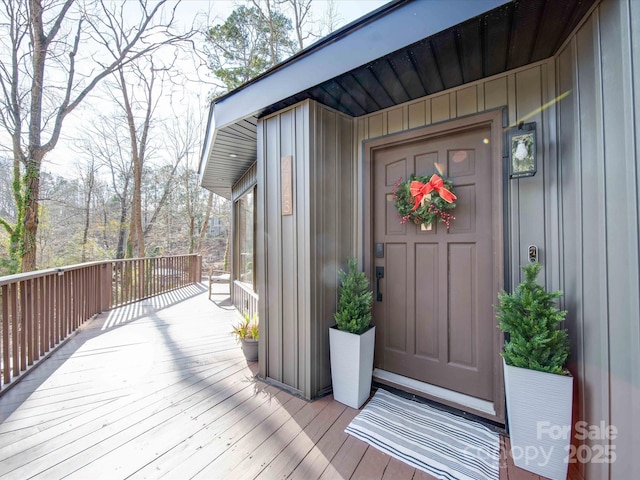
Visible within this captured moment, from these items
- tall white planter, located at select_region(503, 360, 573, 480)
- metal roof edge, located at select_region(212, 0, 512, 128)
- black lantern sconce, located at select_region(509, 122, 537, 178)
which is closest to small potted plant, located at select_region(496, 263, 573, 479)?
tall white planter, located at select_region(503, 360, 573, 480)

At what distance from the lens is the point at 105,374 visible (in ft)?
8.77

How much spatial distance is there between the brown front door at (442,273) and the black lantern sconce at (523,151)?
0.55 feet

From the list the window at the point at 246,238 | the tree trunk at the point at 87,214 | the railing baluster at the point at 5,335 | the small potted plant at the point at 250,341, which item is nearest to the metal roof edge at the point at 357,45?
the window at the point at 246,238

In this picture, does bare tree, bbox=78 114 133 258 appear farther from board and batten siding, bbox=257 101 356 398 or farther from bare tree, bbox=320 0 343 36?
board and batten siding, bbox=257 101 356 398

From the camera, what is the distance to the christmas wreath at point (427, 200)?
2.12m

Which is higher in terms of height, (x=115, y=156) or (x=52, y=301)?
(x=115, y=156)

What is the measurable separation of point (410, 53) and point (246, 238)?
3971mm

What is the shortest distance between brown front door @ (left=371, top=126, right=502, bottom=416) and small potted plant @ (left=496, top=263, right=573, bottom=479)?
0.35 meters

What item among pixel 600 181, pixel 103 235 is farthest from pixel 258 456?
pixel 103 235

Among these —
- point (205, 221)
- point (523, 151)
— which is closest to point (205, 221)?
point (205, 221)

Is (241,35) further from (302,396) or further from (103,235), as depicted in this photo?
(103,235)

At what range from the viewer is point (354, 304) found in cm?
223

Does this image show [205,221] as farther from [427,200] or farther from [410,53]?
[410,53]

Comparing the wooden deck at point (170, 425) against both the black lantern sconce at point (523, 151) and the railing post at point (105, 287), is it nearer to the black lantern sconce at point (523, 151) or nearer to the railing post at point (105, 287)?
the black lantern sconce at point (523, 151)
